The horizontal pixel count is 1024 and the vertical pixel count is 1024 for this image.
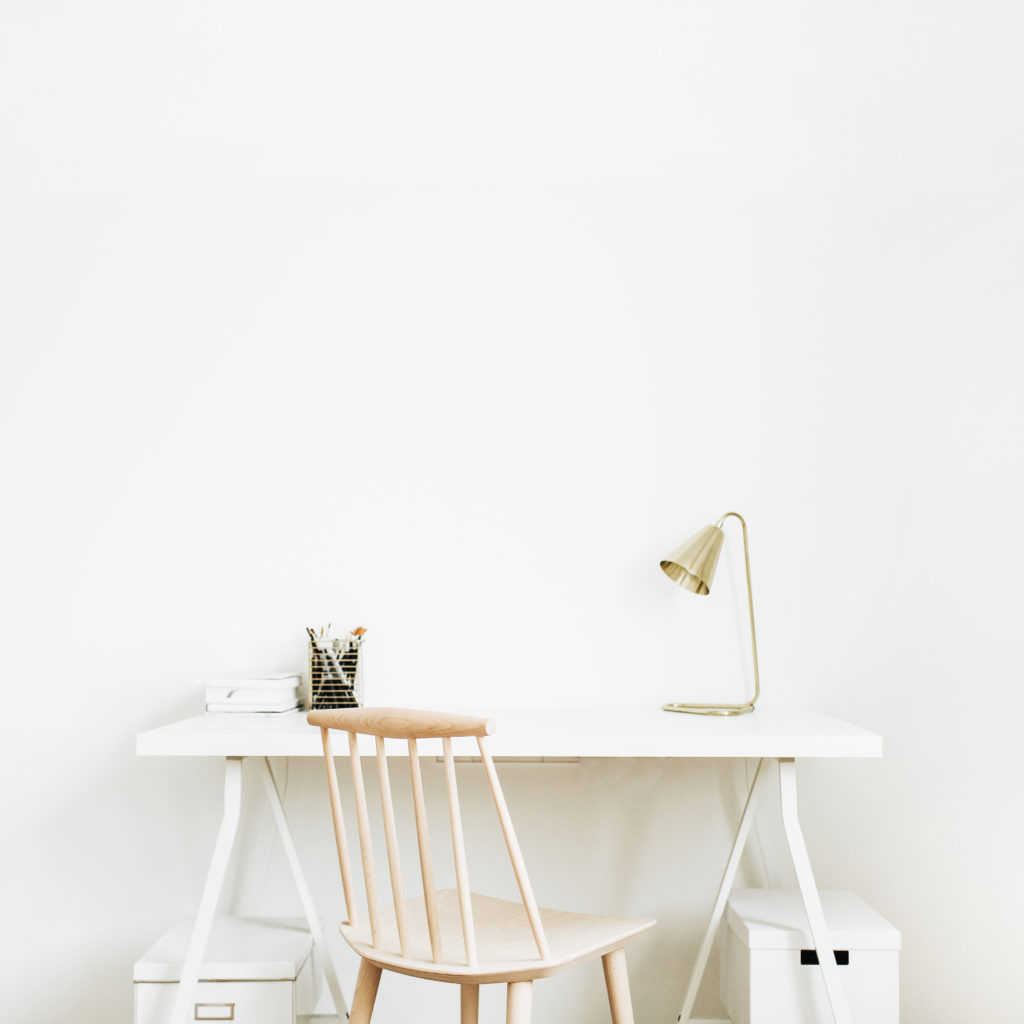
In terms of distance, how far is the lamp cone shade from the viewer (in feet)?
7.19

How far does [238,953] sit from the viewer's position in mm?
1980

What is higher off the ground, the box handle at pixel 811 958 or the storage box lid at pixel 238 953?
the box handle at pixel 811 958

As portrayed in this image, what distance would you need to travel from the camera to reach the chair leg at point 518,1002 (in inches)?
58.6

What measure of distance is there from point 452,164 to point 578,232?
14.7 inches

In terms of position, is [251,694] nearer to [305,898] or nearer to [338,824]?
[305,898]

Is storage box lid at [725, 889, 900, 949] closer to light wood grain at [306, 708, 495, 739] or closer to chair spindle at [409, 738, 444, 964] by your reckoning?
chair spindle at [409, 738, 444, 964]

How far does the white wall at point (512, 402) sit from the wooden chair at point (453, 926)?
2.28ft

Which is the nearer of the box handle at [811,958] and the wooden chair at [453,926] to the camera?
the wooden chair at [453,926]

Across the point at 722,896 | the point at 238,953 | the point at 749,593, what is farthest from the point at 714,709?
the point at 238,953

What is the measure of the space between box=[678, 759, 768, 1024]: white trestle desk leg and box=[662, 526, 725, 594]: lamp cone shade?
441mm

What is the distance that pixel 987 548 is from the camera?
7.66 ft

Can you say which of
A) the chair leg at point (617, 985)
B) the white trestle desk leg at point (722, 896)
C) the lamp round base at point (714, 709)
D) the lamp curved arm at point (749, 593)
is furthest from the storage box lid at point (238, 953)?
the lamp curved arm at point (749, 593)

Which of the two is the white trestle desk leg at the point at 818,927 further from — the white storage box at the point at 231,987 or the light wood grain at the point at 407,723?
the white storage box at the point at 231,987

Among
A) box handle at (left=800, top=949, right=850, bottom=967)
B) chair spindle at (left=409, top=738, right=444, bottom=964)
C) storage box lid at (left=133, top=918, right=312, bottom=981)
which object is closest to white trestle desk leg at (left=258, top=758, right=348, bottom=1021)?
Answer: storage box lid at (left=133, top=918, right=312, bottom=981)
